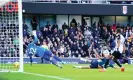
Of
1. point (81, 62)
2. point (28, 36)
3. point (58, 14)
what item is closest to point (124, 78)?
point (81, 62)

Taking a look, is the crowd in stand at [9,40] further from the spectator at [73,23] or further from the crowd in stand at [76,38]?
the spectator at [73,23]

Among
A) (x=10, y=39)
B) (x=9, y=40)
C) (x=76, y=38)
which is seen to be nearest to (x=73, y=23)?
(x=76, y=38)

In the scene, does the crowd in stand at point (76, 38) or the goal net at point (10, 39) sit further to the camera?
the crowd in stand at point (76, 38)

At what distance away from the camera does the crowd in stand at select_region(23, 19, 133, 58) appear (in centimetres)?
3334

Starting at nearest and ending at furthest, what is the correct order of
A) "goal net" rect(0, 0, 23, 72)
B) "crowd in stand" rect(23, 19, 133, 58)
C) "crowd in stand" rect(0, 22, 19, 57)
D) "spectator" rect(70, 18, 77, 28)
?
"goal net" rect(0, 0, 23, 72), "crowd in stand" rect(0, 22, 19, 57), "crowd in stand" rect(23, 19, 133, 58), "spectator" rect(70, 18, 77, 28)

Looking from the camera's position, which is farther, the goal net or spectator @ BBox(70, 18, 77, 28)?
spectator @ BBox(70, 18, 77, 28)

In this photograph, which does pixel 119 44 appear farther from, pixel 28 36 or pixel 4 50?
pixel 4 50

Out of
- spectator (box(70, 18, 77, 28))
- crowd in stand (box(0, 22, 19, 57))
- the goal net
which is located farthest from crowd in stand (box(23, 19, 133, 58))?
the goal net

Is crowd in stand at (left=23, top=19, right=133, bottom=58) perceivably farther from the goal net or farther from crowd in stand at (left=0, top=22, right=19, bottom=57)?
the goal net

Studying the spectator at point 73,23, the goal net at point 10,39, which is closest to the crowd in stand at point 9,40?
the goal net at point 10,39

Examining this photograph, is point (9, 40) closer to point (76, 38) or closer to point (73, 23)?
A: point (76, 38)

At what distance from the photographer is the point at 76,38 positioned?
113 ft

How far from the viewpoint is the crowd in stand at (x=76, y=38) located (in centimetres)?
3334

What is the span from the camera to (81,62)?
29.5 meters
